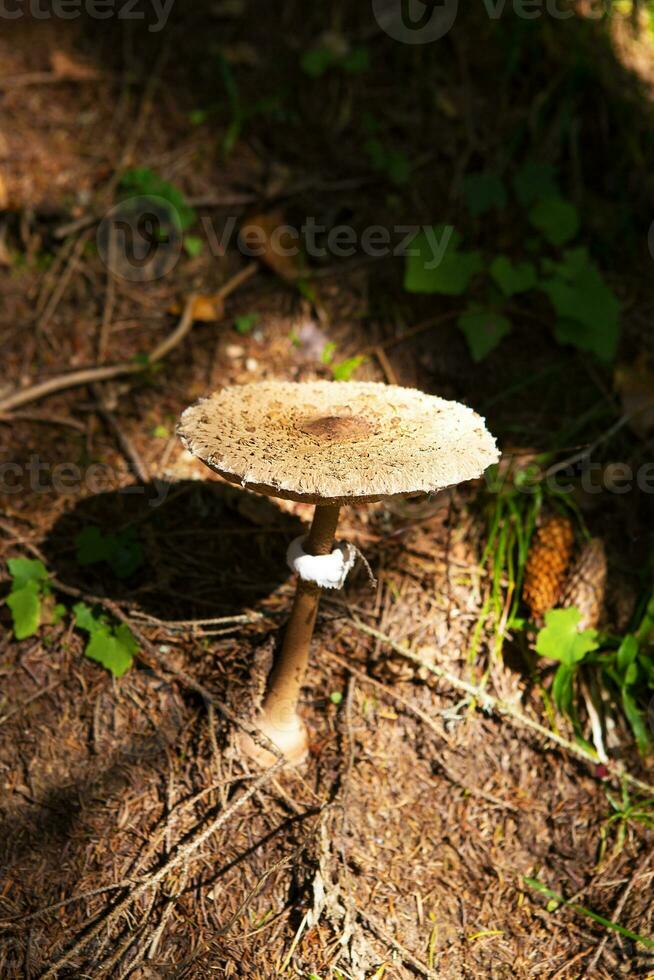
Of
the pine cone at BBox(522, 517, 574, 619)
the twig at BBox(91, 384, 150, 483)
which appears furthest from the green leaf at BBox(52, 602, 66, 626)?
the pine cone at BBox(522, 517, 574, 619)

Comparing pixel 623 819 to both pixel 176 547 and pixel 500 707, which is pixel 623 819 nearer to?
pixel 500 707

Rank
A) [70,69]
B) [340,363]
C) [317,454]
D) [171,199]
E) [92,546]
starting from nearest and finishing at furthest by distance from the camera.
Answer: [317,454], [92,546], [340,363], [171,199], [70,69]

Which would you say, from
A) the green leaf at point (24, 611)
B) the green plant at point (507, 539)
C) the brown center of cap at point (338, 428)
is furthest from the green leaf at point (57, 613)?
the green plant at point (507, 539)

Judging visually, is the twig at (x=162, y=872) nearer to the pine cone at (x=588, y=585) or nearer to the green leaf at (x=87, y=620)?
the green leaf at (x=87, y=620)

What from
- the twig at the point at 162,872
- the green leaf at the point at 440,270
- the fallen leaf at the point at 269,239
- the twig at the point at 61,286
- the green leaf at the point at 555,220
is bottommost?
the twig at the point at 162,872

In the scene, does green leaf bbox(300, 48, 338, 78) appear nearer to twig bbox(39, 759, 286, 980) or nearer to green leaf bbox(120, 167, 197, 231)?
green leaf bbox(120, 167, 197, 231)

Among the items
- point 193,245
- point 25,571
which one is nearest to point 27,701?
point 25,571
